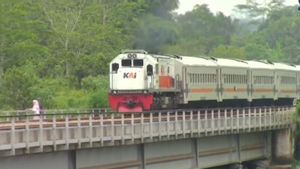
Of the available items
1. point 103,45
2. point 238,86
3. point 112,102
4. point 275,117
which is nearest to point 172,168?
point 112,102

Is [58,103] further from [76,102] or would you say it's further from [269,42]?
[269,42]

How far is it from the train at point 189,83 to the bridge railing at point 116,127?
5.71 feet

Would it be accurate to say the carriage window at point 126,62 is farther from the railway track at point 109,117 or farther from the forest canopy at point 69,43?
the forest canopy at point 69,43

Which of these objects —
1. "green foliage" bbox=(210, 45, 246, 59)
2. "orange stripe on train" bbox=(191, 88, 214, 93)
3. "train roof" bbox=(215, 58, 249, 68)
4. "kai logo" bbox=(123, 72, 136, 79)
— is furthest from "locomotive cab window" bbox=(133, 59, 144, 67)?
"green foliage" bbox=(210, 45, 246, 59)

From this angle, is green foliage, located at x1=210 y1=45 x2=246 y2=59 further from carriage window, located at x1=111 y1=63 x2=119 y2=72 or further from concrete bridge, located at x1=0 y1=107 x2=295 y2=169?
carriage window, located at x1=111 y1=63 x2=119 y2=72

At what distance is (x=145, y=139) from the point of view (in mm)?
39281

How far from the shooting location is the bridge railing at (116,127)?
31.2m

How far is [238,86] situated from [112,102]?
14.3 metres

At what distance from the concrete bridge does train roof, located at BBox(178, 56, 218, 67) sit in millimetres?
4224

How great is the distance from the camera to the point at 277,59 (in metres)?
156

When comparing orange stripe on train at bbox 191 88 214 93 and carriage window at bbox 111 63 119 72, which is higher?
carriage window at bbox 111 63 119 72

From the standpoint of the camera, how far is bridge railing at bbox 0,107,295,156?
31.2 meters

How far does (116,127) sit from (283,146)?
21.6m

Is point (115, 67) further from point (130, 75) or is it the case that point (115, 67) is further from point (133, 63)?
point (130, 75)
